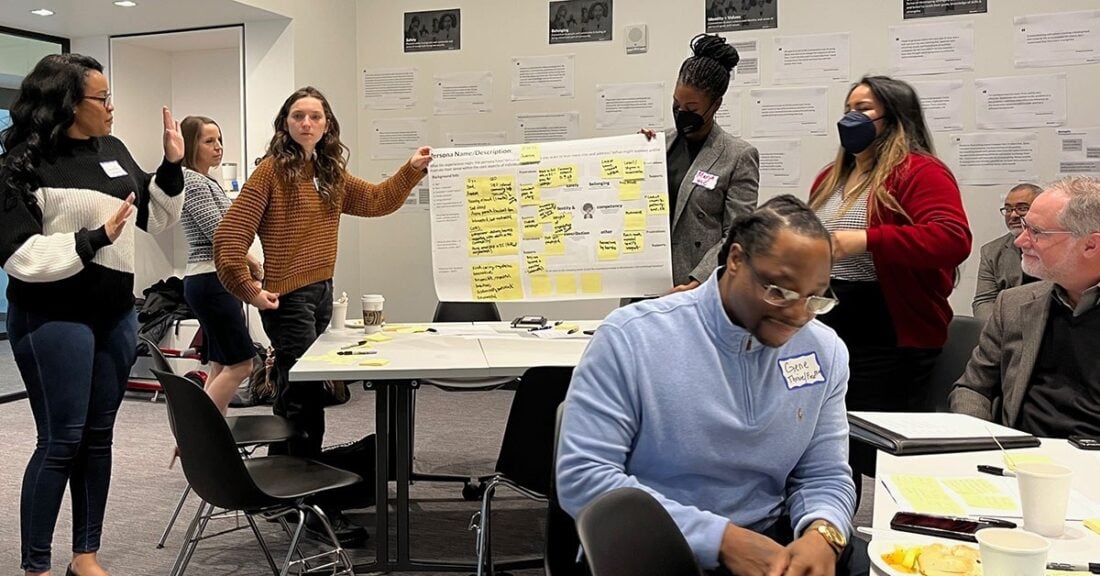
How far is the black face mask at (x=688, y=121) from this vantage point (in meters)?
3.21

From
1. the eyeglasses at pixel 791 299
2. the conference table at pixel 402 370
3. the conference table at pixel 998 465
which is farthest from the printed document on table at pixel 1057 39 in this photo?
the eyeglasses at pixel 791 299

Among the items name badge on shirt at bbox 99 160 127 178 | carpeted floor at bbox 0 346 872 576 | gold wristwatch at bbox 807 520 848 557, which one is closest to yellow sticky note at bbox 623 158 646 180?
carpeted floor at bbox 0 346 872 576

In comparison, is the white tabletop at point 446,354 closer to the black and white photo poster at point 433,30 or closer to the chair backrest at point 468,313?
the chair backrest at point 468,313

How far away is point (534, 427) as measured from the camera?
2.54m

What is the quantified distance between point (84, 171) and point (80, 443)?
2.64 ft

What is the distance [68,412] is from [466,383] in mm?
1715

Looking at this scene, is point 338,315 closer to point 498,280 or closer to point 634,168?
point 498,280

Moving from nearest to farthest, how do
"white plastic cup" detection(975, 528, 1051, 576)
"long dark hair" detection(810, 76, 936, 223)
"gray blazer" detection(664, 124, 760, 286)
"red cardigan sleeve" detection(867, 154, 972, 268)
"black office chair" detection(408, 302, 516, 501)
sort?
"white plastic cup" detection(975, 528, 1051, 576) < "red cardigan sleeve" detection(867, 154, 972, 268) < "long dark hair" detection(810, 76, 936, 223) < "gray blazer" detection(664, 124, 760, 286) < "black office chair" detection(408, 302, 516, 501)

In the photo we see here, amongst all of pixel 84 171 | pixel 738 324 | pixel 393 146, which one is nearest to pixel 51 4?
pixel 393 146

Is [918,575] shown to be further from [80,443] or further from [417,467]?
[417,467]

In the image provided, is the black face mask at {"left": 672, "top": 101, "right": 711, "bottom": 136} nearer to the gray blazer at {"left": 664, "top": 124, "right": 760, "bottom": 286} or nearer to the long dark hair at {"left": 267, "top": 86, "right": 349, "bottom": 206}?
the gray blazer at {"left": 664, "top": 124, "right": 760, "bottom": 286}

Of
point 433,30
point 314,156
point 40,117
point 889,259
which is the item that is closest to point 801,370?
point 889,259

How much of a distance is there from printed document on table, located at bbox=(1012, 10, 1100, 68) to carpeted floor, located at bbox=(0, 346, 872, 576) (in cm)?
298

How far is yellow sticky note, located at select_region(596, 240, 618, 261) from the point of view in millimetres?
3629
